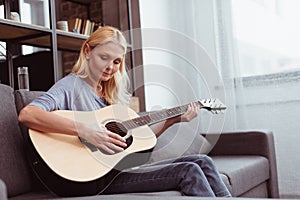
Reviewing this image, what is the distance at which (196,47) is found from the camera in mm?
3314

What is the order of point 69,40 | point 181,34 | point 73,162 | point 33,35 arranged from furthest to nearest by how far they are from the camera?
point 181,34 → point 69,40 → point 33,35 → point 73,162

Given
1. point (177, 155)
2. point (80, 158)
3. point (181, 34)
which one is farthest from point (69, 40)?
point (80, 158)

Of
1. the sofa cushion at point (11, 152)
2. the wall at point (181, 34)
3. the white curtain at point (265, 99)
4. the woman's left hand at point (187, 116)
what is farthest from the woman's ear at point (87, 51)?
the white curtain at point (265, 99)

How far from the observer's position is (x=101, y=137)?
1479 mm

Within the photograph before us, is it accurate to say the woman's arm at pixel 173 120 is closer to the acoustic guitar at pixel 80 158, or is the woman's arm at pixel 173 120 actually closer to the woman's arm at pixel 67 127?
the acoustic guitar at pixel 80 158

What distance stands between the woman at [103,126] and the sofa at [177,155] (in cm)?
8

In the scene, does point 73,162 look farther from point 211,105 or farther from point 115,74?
point 211,105

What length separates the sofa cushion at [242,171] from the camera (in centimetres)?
197

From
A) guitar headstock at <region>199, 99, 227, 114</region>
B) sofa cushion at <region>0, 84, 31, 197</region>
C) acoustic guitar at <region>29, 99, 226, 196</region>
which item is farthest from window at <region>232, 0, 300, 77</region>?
sofa cushion at <region>0, 84, 31, 197</region>

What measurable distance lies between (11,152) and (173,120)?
71cm

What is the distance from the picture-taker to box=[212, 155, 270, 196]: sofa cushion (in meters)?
1.97

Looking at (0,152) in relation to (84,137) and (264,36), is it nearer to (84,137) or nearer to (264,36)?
(84,137)

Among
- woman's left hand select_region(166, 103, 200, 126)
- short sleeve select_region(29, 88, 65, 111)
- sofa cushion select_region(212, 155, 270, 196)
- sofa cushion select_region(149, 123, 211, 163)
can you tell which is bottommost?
sofa cushion select_region(212, 155, 270, 196)

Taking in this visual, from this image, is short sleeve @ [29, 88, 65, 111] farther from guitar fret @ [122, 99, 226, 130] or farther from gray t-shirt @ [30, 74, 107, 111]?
guitar fret @ [122, 99, 226, 130]
